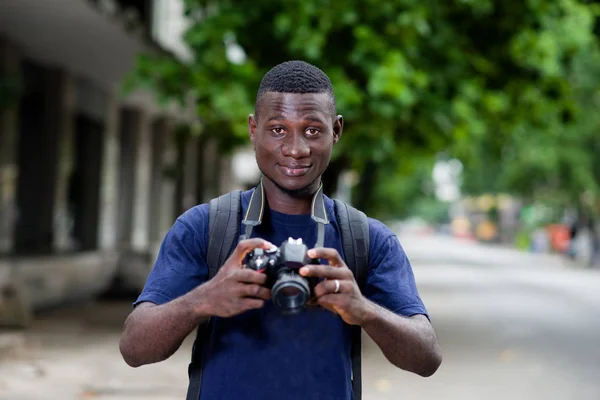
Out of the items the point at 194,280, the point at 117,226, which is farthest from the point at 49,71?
the point at 194,280

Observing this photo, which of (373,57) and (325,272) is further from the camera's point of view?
(373,57)

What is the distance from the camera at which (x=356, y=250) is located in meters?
2.20

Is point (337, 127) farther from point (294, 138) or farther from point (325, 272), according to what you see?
point (325, 272)

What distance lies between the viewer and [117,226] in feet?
81.1

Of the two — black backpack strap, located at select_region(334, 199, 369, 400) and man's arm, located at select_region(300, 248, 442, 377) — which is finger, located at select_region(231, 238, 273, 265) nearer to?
man's arm, located at select_region(300, 248, 442, 377)

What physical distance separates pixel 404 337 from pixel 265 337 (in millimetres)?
315

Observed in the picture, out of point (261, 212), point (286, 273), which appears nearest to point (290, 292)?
point (286, 273)

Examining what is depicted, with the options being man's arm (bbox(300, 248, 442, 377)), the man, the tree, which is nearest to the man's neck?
the man

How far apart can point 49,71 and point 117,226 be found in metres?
6.66

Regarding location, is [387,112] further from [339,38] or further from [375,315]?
[375,315]

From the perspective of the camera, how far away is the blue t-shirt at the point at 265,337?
2119 mm

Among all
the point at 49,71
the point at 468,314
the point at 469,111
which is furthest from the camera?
the point at 49,71

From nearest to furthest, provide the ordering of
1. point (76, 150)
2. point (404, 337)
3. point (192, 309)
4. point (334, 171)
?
point (192, 309) < point (404, 337) < point (334, 171) < point (76, 150)

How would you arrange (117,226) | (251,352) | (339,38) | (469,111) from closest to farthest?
(251,352) → (339,38) → (469,111) → (117,226)
